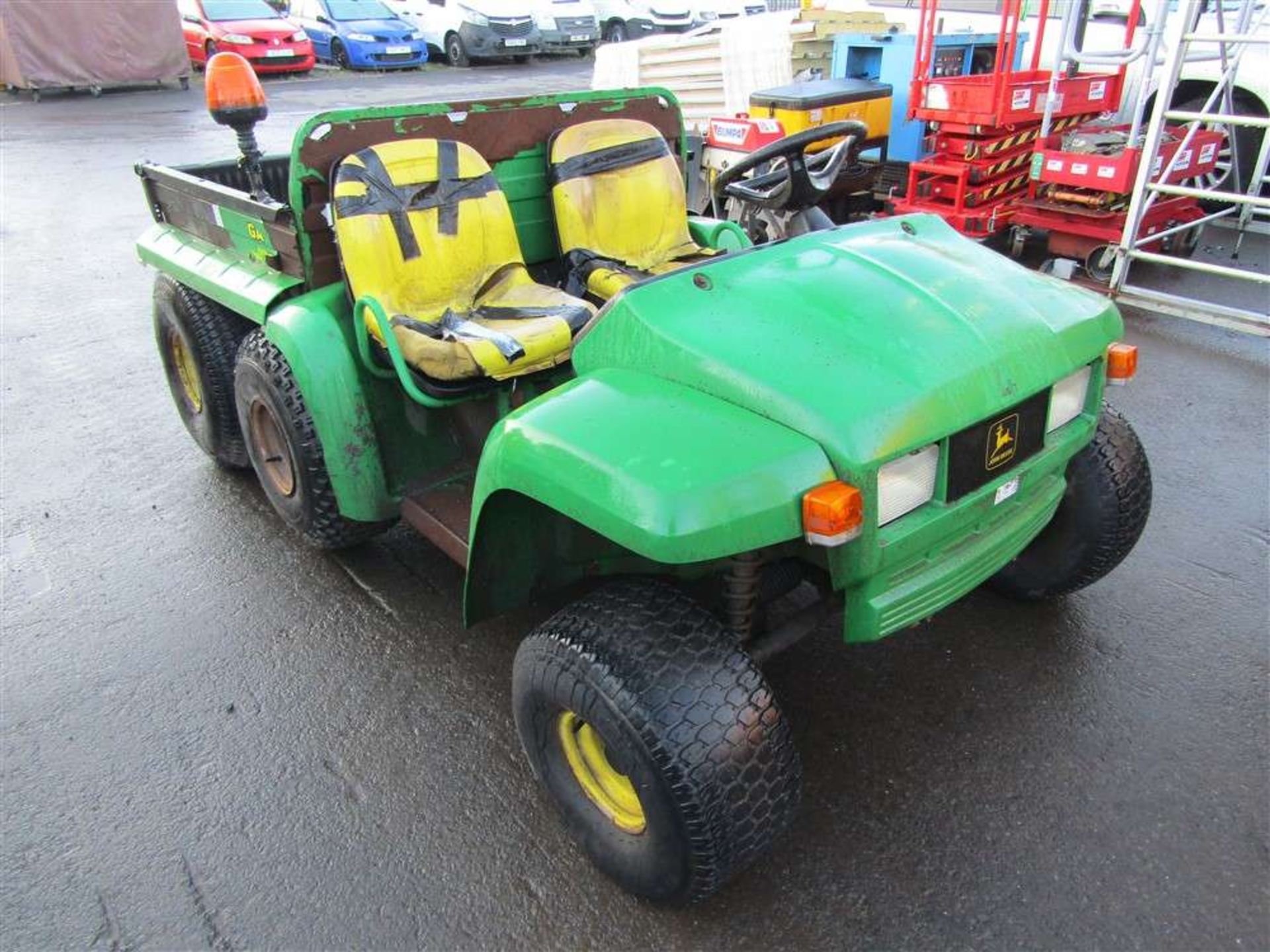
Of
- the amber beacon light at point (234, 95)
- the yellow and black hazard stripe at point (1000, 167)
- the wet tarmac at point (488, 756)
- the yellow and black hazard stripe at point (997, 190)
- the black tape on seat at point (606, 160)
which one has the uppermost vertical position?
the amber beacon light at point (234, 95)

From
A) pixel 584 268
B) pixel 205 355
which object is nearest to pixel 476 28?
pixel 205 355

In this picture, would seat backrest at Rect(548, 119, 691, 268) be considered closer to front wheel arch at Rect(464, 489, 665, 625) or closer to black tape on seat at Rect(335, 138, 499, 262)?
black tape on seat at Rect(335, 138, 499, 262)

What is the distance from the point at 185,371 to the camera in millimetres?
4094

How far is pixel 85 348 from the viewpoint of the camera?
18.0ft

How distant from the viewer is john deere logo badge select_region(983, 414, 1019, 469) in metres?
2.01

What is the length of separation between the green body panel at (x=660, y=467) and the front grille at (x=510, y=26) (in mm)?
17651

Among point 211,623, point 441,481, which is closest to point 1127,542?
point 441,481

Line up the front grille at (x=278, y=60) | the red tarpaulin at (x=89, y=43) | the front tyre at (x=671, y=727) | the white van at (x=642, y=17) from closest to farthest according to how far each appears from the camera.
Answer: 1. the front tyre at (x=671, y=727)
2. the red tarpaulin at (x=89, y=43)
3. the front grille at (x=278, y=60)
4. the white van at (x=642, y=17)

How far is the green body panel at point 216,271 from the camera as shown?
122 inches

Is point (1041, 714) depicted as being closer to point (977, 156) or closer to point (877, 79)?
point (977, 156)

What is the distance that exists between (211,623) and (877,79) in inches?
259

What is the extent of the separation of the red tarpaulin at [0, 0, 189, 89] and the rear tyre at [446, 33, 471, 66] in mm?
4703

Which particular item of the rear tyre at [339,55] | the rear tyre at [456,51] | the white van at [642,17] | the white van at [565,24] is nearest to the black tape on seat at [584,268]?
the rear tyre at [456,51]

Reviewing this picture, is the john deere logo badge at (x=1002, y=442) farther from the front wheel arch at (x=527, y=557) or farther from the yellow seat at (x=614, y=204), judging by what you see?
the yellow seat at (x=614, y=204)
